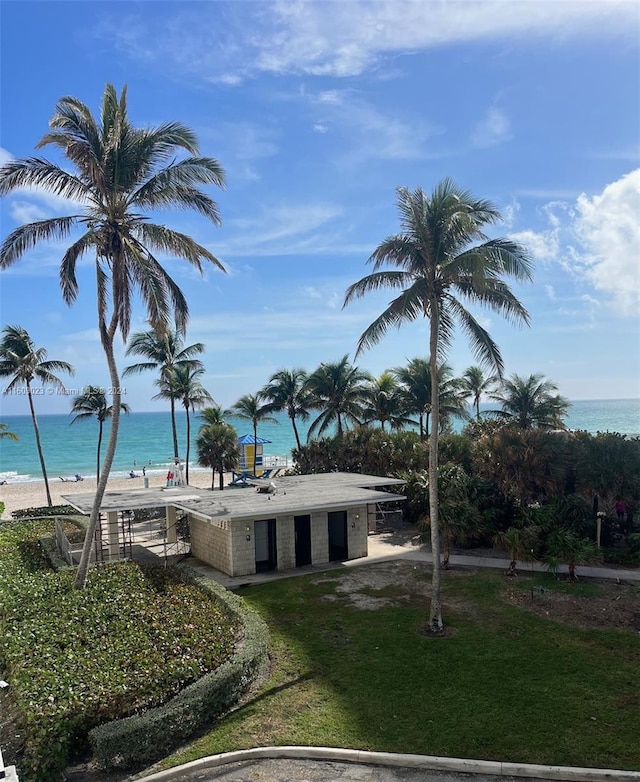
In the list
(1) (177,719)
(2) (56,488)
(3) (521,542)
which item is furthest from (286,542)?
(2) (56,488)

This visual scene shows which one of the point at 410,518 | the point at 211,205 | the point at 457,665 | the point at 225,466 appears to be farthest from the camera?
the point at 225,466

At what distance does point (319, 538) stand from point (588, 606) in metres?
9.00

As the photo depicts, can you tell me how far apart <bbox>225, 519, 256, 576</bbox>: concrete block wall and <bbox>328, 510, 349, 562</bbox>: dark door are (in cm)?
344

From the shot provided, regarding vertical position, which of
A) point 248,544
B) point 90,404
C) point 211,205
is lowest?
point 248,544

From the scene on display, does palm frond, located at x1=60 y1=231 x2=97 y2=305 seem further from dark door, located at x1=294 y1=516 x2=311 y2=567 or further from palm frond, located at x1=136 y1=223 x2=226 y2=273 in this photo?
dark door, located at x1=294 y1=516 x2=311 y2=567

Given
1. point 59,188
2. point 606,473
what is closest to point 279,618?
point 59,188

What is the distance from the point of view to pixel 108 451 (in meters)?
15.1

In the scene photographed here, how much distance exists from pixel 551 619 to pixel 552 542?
360cm

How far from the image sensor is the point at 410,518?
2780cm

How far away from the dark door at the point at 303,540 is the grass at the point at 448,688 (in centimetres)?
450

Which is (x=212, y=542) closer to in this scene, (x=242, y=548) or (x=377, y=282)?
(x=242, y=548)

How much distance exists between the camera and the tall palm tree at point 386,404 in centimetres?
3578

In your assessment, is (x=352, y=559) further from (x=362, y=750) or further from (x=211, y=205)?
(x=211, y=205)

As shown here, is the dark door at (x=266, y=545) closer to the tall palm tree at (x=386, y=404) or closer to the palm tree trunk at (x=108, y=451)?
the palm tree trunk at (x=108, y=451)
